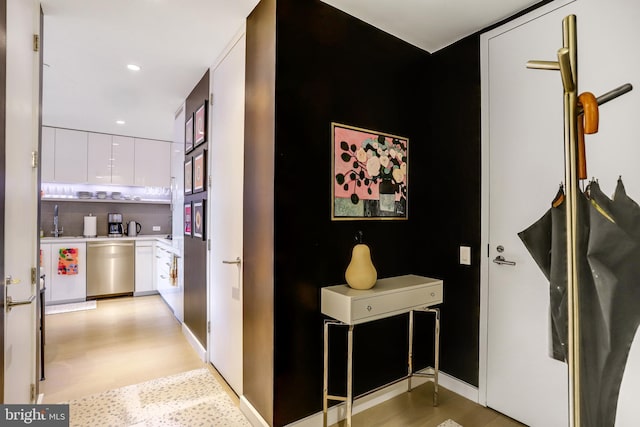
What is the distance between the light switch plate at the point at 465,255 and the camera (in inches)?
93.9

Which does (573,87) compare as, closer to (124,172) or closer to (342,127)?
(342,127)

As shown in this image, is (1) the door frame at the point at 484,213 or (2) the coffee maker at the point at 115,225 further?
(2) the coffee maker at the point at 115,225

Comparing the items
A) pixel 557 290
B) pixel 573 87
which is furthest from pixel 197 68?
pixel 557 290

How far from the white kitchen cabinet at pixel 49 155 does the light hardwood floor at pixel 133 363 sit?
2.06 m

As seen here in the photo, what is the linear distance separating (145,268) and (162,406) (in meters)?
3.51

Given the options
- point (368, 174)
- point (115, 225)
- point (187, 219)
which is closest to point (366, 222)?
point (368, 174)

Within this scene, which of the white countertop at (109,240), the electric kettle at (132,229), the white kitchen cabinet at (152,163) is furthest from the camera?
the electric kettle at (132,229)

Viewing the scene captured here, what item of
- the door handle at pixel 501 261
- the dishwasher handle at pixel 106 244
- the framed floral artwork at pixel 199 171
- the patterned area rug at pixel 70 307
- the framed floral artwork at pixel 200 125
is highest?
the framed floral artwork at pixel 200 125

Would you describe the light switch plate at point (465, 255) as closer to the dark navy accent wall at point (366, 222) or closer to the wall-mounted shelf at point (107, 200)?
the dark navy accent wall at point (366, 222)

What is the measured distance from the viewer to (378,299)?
190cm

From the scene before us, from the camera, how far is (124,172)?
17.2 feet

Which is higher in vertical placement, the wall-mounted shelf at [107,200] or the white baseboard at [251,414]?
the wall-mounted shelf at [107,200]

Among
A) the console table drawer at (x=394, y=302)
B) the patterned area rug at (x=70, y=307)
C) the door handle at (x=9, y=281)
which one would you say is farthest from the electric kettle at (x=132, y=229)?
the console table drawer at (x=394, y=302)

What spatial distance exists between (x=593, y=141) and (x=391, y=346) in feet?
6.03
